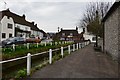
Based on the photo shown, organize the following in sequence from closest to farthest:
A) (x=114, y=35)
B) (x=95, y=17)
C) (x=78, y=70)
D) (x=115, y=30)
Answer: (x=78, y=70), (x=115, y=30), (x=114, y=35), (x=95, y=17)

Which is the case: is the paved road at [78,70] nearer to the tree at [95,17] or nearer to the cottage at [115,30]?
the cottage at [115,30]

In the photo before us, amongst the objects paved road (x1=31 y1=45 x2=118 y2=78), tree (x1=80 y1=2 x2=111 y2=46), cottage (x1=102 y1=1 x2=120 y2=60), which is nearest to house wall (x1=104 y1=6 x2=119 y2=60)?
cottage (x1=102 y1=1 x2=120 y2=60)

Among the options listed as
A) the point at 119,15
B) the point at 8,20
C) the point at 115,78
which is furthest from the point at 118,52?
the point at 8,20

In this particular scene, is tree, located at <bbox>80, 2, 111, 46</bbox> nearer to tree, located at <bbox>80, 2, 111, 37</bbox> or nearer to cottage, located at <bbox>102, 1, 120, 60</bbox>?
tree, located at <bbox>80, 2, 111, 37</bbox>

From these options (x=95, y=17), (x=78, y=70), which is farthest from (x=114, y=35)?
(x=95, y=17)

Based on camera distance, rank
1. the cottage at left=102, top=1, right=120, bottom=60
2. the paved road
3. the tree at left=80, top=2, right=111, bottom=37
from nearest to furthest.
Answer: the paved road < the cottage at left=102, top=1, right=120, bottom=60 < the tree at left=80, top=2, right=111, bottom=37

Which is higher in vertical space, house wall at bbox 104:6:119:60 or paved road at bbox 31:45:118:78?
house wall at bbox 104:6:119:60

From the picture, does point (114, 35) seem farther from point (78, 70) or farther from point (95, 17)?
point (95, 17)

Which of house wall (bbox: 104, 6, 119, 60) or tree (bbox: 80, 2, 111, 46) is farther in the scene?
tree (bbox: 80, 2, 111, 46)

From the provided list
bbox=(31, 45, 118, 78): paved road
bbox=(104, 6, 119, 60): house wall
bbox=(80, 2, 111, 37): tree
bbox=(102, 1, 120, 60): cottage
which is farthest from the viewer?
bbox=(80, 2, 111, 37): tree

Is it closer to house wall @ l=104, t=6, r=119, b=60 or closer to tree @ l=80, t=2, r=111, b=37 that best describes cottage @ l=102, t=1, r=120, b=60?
house wall @ l=104, t=6, r=119, b=60

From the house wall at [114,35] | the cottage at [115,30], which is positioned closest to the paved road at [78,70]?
the cottage at [115,30]

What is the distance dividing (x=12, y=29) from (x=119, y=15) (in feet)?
130

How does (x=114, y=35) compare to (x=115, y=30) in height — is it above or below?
below
